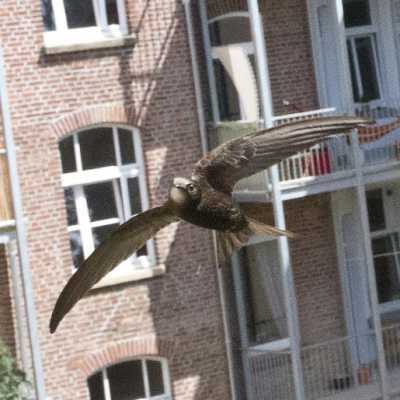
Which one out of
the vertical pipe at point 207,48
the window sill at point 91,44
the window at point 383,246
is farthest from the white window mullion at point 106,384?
the window at point 383,246

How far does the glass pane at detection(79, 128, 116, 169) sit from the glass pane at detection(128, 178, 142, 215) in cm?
38

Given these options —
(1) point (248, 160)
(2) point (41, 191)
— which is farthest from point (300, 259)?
(1) point (248, 160)

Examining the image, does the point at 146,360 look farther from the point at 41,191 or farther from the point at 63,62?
the point at 63,62

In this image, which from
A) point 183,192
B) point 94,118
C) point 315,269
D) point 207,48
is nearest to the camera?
point 183,192

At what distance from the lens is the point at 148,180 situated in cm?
1781

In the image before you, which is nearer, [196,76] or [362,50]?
[196,76]

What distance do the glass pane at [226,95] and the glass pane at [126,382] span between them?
131 inches

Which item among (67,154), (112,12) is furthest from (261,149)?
(112,12)

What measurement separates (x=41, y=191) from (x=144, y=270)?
156 centimetres

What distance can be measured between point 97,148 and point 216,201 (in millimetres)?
13231

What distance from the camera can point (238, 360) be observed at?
18.7 m

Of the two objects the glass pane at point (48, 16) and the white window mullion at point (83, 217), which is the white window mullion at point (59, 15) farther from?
the white window mullion at point (83, 217)

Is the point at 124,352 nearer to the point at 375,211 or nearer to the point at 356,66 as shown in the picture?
the point at 375,211

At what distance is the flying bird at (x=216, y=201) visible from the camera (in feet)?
13.5
